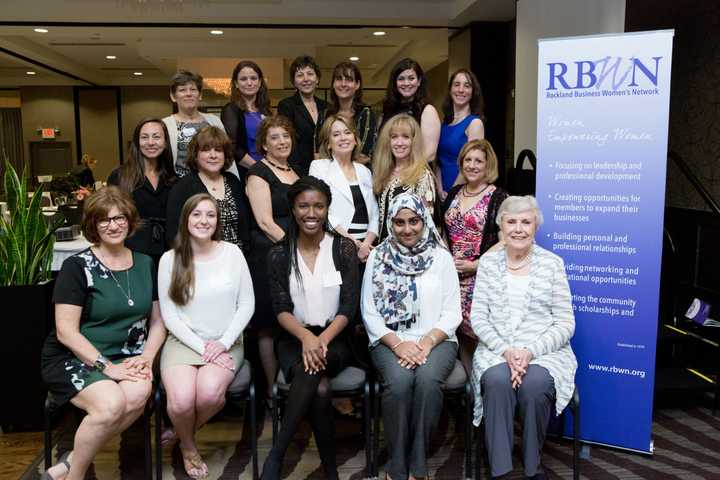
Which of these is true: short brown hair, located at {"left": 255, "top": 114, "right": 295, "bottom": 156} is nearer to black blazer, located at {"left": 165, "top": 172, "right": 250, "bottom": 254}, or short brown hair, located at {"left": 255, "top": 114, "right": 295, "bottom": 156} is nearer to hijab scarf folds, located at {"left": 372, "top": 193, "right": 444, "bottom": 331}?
black blazer, located at {"left": 165, "top": 172, "right": 250, "bottom": 254}

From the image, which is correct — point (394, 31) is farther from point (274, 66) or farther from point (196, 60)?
point (196, 60)

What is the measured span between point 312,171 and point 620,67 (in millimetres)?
1683

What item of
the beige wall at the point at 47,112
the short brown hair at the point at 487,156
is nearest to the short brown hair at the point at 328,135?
the short brown hair at the point at 487,156

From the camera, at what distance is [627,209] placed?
3062mm

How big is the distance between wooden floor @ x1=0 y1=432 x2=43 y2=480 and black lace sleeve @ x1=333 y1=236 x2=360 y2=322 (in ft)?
5.75

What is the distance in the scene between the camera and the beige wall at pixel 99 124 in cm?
1563

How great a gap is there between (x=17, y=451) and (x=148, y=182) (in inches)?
61.6

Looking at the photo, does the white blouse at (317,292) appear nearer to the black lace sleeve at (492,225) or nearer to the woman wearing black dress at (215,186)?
the woman wearing black dress at (215,186)

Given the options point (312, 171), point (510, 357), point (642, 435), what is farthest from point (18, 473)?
point (642, 435)

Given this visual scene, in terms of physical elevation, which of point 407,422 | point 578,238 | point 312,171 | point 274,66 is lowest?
point 407,422

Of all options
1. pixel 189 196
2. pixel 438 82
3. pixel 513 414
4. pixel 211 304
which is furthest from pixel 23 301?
pixel 438 82

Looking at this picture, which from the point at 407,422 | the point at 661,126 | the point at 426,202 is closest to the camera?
the point at 407,422

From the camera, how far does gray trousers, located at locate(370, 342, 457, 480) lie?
276 centimetres

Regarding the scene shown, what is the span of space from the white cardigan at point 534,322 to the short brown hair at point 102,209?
1.70 meters
